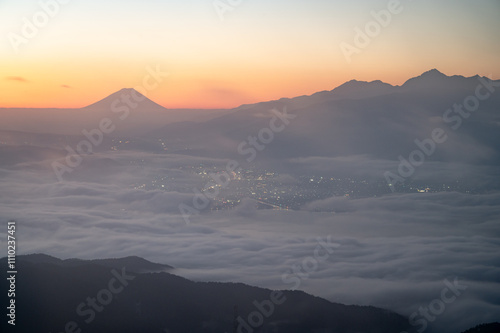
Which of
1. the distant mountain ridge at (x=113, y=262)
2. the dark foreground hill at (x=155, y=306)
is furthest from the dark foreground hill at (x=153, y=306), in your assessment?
the distant mountain ridge at (x=113, y=262)

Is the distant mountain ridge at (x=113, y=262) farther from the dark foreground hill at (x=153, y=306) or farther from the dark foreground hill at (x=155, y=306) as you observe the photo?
the dark foreground hill at (x=153, y=306)

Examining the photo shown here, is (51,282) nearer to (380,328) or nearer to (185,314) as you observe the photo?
(185,314)

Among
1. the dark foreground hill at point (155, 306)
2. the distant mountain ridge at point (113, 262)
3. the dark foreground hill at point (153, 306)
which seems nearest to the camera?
the dark foreground hill at point (155, 306)

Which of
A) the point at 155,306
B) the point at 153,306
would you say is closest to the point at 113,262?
the point at 153,306

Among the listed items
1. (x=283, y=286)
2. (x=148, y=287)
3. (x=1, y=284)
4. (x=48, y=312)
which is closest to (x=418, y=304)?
(x=283, y=286)

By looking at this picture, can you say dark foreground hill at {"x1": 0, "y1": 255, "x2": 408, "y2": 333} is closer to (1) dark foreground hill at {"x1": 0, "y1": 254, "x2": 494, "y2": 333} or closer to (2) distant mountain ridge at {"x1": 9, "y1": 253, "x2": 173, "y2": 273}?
(1) dark foreground hill at {"x1": 0, "y1": 254, "x2": 494, "y2": 333}

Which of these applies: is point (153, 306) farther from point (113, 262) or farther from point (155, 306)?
point (113, 262)

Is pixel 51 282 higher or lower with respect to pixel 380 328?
higher

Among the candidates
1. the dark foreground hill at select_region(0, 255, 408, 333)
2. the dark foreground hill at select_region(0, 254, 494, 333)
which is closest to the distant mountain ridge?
the dark foreground hill at select_region(0, 254, 494, 333)
